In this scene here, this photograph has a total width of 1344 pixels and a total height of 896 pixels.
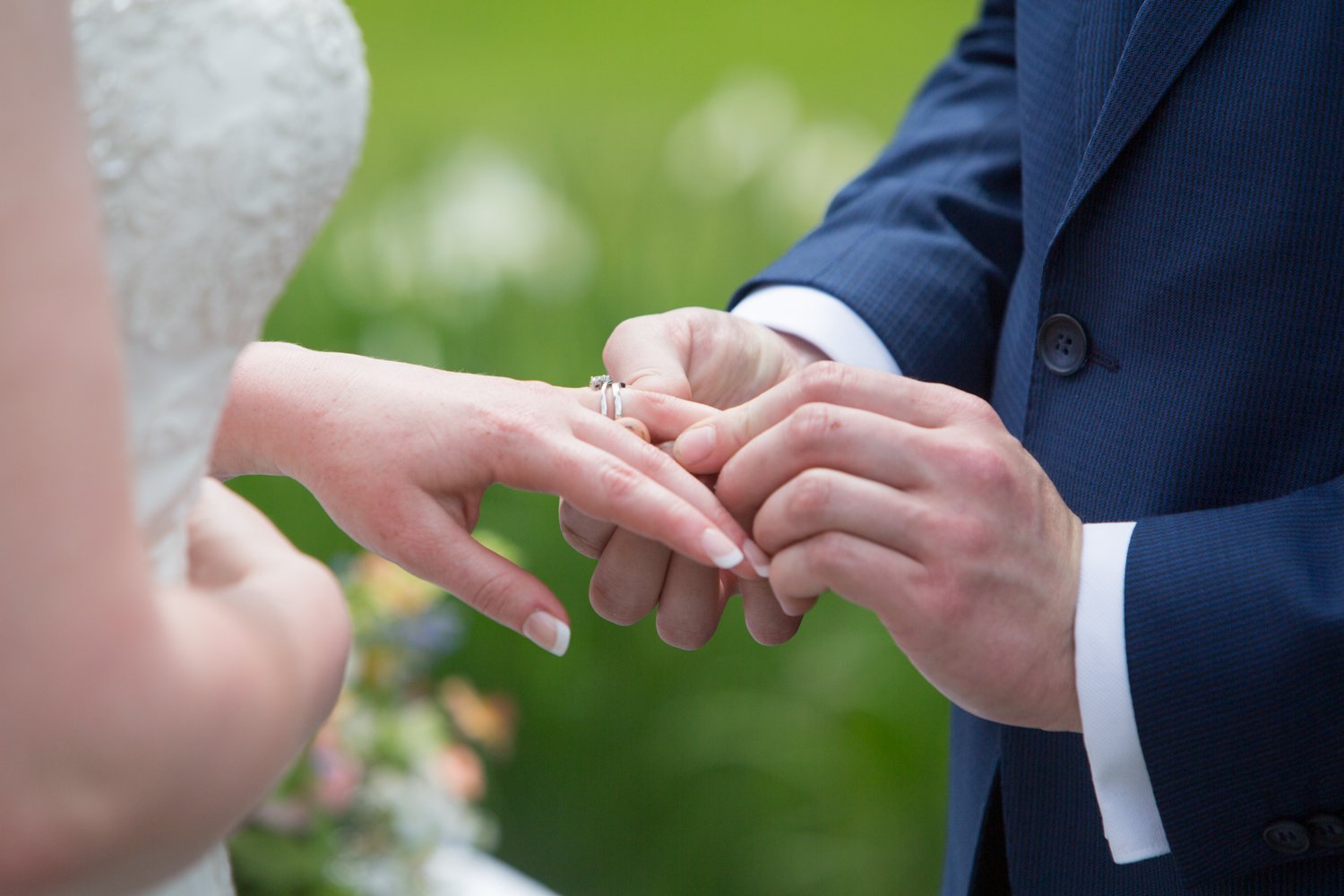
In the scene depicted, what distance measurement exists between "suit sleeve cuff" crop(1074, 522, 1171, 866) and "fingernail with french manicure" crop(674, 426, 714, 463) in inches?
14.8

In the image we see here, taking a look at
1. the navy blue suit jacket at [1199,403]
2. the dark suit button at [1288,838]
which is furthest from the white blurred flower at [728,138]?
the dark suit button at [1288,838]

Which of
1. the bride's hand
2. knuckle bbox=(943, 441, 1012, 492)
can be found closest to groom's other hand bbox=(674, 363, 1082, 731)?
knuckle bbox=(943, 441, 1012, 492)

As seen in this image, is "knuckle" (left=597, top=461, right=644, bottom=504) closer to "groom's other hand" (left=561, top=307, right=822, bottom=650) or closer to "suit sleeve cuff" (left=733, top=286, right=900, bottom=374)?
"groom's other hand" (left=561, top=307, right=822, bottom=650)

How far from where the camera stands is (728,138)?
333 cm

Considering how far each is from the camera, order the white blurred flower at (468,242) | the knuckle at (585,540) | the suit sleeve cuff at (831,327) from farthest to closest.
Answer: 1. the white blurred flower at (468,242)
2. the suit sleeve cuff at (831,327)
3. the knuckle at (585,540)

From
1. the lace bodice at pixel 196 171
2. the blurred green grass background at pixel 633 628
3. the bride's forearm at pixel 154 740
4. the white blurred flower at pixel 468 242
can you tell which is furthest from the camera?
the white blurred flower at pixel 468 242

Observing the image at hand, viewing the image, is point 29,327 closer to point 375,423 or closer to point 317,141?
point 317,141

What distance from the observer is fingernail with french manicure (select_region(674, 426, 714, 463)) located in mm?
1241

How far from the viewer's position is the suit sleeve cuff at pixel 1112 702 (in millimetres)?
1046

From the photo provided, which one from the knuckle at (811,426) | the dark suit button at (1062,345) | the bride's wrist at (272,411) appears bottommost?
the bride's wrist at (272,411)

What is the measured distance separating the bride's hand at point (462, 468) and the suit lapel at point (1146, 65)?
507mm

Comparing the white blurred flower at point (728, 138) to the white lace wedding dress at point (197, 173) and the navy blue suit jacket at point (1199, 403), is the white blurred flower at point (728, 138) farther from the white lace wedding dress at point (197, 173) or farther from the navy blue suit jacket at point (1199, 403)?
the white lace wedding dress at point (197, 173)

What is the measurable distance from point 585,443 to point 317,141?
0.47 metres

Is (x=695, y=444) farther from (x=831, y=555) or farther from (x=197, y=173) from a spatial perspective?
(x=197, y=173)
